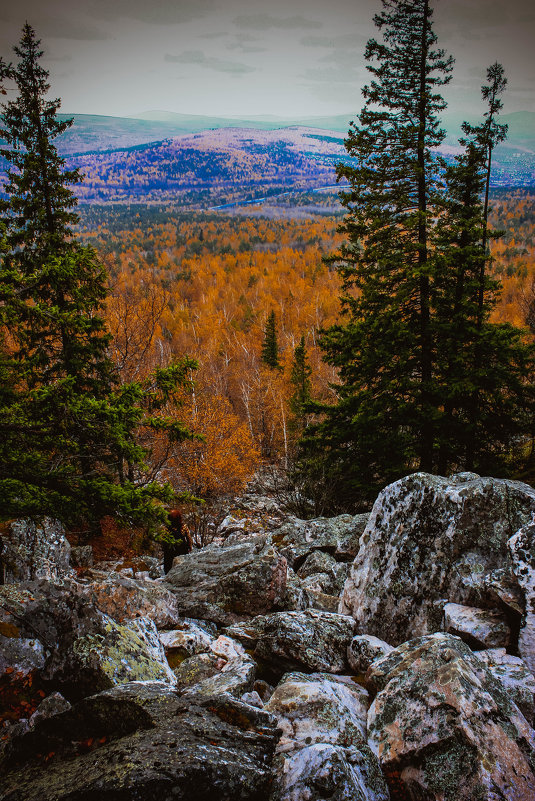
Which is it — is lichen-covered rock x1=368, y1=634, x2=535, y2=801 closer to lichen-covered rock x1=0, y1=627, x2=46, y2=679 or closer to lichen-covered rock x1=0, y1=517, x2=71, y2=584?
lichen-covered rock x1=0, y1=627, x2=46, y2=679

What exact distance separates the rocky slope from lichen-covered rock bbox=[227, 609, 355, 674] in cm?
3

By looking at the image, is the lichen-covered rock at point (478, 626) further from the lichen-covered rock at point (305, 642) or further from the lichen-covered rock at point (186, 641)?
the lichen-covered rock at point (186, 641)

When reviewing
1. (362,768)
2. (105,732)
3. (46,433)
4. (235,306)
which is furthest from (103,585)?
(235,306)

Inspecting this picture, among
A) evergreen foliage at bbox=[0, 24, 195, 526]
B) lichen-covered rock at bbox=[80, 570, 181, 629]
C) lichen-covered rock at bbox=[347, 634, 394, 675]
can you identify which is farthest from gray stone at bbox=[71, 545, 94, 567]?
lichen-covered rock at bbox=[347, 634, 394, 675]

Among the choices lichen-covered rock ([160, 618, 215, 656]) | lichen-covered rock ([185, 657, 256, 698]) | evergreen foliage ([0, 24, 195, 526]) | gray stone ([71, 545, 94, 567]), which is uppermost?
evergreen foliage ([0, 24, 195, 526])

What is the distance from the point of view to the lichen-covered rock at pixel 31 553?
779 cm

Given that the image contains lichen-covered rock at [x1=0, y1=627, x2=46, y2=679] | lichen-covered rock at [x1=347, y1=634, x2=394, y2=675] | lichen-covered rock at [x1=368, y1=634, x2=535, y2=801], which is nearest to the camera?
lichen-covered rock at [x1=368, y1=634, x2=535, y2=801]

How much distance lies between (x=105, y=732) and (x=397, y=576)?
4582mm

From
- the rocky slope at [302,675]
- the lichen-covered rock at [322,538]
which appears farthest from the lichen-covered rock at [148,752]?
the lichen-covered rock at [322,538]

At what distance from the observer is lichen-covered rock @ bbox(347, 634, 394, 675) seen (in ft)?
18.6

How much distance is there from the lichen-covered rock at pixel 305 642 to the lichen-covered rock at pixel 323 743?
523 millimetres

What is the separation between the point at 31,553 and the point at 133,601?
3.17 metres

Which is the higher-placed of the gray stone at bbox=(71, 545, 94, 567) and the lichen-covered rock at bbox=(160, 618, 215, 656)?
the lichen-covered rock at bbox=(160, 618, 215, 656)

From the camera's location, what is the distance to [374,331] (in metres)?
11.1
